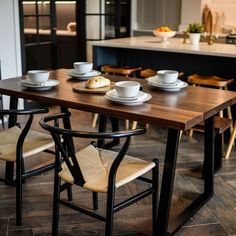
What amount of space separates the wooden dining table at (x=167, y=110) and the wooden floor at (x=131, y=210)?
93 millimetres

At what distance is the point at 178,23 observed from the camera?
644 centimetres

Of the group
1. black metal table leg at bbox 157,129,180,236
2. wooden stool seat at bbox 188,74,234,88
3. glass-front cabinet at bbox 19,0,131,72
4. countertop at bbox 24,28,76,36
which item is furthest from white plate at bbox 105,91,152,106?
countertop at bbox 24,28,76,36

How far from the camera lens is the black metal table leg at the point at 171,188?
6.95 ft

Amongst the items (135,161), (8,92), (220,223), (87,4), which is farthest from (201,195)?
(87,4)

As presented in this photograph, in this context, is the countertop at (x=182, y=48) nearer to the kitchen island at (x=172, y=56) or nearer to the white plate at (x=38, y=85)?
the kitchen island at (x=172, y=56)

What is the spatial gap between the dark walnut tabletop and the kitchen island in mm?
1333

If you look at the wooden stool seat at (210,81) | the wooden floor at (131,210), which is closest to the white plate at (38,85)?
the wooden floor at (131,210)

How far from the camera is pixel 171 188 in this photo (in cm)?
214

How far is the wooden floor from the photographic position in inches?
94.3

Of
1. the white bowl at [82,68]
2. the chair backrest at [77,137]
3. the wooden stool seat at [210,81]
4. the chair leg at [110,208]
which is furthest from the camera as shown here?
the wooden stool seat at [210,81]

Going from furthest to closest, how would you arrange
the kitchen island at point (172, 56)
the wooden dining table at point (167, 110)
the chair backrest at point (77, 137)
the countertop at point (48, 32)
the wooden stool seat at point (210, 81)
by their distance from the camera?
the countertop at point (48, 32) < the kitchen island at point (172, 56) < the wooden stool seat at point (210, 81) < the wooden dining table at point (167, 110) < the chair backrest at point (77, 137)

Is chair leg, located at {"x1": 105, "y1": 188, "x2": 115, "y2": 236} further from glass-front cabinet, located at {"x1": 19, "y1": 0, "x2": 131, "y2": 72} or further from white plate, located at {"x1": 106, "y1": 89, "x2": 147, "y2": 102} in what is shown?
glass-front cabinet, located at {"x1": 19, "y1": 0, "x2": 131, "y2": 72}

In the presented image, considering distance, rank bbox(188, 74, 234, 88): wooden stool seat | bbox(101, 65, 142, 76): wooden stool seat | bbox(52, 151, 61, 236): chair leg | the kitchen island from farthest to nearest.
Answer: bbox(101, 65, 142, 76): wooden stool seat < the kitchen island < bbox(188, 74, 234, 88): wooden stool seat < bbox(52, 151, 61, 236): chair leg

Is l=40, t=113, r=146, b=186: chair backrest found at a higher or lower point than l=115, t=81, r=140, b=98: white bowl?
lower
